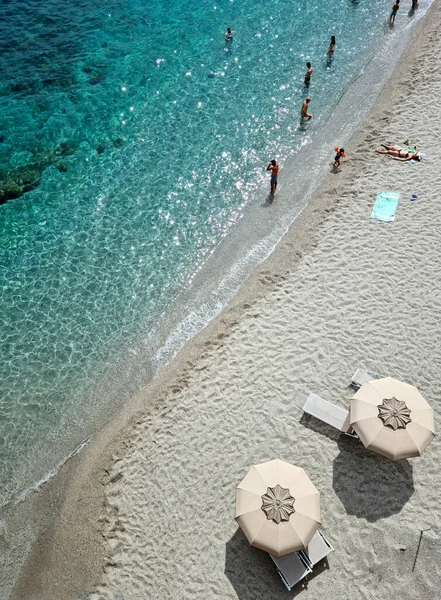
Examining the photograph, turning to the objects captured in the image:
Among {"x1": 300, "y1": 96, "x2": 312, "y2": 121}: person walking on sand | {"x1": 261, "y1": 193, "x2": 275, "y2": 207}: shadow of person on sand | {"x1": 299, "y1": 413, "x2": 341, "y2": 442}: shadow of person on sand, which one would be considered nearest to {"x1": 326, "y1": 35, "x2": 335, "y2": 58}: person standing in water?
{"x1": 300, "y1": 96, "x2": 312, "y2": 121}: person walking on sand

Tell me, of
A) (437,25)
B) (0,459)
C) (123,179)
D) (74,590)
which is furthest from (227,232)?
(437,25)

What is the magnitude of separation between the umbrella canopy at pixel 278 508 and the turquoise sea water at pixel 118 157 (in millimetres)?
6013

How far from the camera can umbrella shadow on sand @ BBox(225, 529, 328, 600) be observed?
38.8 ft

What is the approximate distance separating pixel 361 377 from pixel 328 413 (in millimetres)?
1586

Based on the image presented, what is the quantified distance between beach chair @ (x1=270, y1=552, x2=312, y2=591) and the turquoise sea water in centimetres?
713

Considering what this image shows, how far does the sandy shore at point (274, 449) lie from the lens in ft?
40.1

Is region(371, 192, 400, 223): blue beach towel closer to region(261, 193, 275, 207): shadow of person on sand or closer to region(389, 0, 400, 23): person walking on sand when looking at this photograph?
region(261, 193, 275, 207): shadow of person on sand

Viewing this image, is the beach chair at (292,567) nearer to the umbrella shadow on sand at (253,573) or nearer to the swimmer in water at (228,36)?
the umbrella shadow on sand at (253,573)

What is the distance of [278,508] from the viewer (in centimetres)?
1167

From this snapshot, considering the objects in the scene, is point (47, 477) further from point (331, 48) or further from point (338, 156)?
point (331, 48)

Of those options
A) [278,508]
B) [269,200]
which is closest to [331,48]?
[269,200]

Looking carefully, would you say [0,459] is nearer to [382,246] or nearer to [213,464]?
[213,464]

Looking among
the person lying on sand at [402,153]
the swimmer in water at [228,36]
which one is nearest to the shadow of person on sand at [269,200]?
the person lying on sand at [402,153]

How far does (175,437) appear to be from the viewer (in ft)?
47.4
